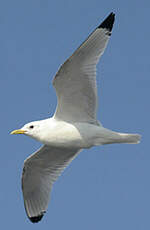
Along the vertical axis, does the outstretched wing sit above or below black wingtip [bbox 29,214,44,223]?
above

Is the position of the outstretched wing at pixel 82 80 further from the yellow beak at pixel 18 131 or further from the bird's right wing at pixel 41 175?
the bird's right wing at pixel 41 175

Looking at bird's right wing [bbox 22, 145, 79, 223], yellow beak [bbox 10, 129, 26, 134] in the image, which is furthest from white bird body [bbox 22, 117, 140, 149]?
bird's right wing [bbox 22, 145, 79, 223]

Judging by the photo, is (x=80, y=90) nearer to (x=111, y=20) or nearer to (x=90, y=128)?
(x=90, y=128)

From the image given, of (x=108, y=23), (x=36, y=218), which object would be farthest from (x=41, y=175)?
(x=108, y=23)

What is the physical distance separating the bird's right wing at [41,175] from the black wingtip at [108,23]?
3.02 m

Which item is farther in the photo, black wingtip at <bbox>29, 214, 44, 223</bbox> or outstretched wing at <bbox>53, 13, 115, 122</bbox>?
black wingtip at <bbox>29, 214, 44, 223</bbox>

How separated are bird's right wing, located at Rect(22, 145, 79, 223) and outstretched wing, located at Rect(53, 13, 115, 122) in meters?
1.34

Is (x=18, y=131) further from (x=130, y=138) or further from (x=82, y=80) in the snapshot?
(x=130, y=138)

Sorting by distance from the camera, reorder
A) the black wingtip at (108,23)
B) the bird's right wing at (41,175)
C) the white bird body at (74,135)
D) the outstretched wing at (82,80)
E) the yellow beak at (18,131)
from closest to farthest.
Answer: the outstretched wing at (82,80), the black wingtip at (108,23), the white bird body at (74,135), the yellow beak at (18,131), the bird's right wing at (41,175)

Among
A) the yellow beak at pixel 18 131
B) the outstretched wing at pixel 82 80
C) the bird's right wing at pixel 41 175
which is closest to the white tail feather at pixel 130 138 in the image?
the outstretched wing at pixel 82 80

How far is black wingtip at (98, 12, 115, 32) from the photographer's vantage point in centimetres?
956

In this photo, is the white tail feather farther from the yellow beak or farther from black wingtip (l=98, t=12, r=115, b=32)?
black wingtip (l=98, t=12, r=115, b=32)

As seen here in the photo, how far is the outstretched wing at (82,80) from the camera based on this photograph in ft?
30.9

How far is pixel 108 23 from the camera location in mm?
9734
